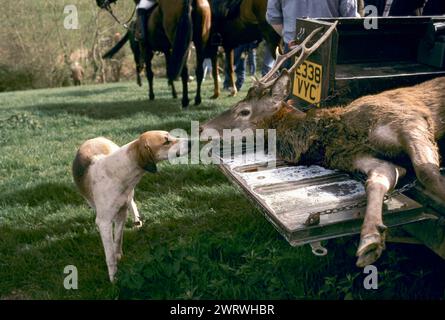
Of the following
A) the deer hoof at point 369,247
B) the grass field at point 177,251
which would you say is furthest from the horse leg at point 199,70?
the deer hoof at point 369,247

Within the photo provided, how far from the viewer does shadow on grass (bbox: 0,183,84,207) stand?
4.68m

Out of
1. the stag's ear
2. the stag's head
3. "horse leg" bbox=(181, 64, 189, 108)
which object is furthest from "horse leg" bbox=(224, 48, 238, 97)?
the stag's ear

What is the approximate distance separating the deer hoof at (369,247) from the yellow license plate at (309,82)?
1.63 m

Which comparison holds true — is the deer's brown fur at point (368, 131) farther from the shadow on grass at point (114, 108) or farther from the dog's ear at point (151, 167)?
the shadow on grass at point (114, 108)

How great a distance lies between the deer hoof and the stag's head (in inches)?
57.5

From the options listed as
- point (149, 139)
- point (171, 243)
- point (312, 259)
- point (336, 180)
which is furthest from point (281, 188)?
point (171, 243)

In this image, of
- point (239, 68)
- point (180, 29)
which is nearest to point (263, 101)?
point (180, 29)

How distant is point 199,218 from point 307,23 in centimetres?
188

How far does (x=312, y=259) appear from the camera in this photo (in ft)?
10.6

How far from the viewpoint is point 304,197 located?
2809 mm

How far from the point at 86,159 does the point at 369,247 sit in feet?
7.04

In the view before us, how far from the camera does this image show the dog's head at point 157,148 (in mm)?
3080

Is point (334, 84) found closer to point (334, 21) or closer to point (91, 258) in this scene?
point (334, 21)

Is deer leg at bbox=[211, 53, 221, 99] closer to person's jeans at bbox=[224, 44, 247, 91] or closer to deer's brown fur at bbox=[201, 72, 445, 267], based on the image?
person's jeans at bbox=[224, 44, 247, 91]
